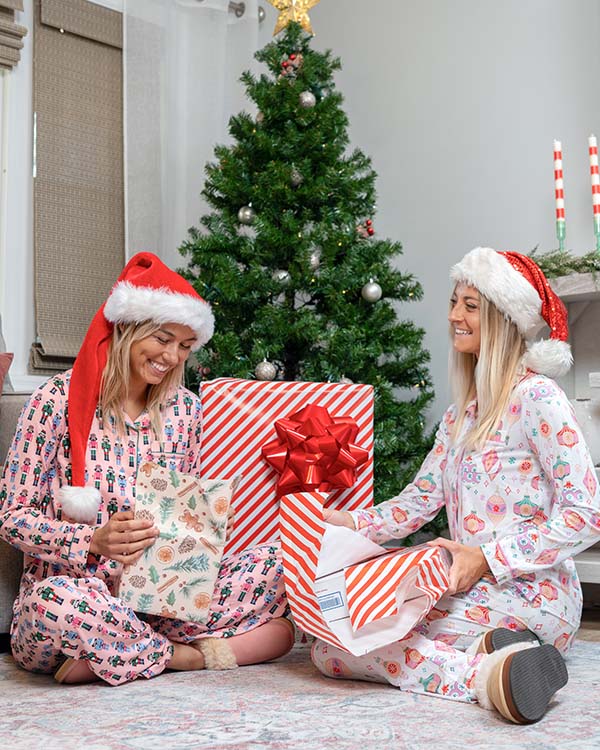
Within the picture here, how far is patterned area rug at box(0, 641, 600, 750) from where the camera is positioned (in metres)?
1.32

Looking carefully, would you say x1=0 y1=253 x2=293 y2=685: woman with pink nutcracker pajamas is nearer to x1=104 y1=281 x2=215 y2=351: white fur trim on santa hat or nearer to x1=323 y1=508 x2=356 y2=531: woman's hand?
x1=104 y1=281 x2=215 y2=351: white fur trim on santa hat

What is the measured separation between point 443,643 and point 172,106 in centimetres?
235

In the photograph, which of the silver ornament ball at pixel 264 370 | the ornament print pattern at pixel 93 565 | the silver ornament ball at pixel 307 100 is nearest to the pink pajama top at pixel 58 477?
the ornament print pattern at pixel 93 565

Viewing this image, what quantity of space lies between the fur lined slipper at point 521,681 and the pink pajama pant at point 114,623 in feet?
2.03

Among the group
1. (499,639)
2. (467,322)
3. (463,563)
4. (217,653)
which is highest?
(467,322)

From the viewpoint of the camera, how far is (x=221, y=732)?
1369 mm

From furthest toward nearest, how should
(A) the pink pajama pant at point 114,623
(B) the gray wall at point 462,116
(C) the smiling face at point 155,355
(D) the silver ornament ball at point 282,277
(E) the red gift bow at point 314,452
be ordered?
(B) the gray wall at point 462,116, (D) the silver ornament ball at point 282,277, (E) the red gift bow at point 314,452, (C) the smiling face at point 155,355, (A) the pink pajama pant at point 114,623

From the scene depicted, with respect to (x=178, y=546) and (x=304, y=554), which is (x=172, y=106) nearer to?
(x=178, y=546)

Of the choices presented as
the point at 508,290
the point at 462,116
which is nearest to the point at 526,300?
the point at 508,290

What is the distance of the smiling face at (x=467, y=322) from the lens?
186cm

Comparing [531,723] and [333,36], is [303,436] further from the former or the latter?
[333,36]

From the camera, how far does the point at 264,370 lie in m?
2.62

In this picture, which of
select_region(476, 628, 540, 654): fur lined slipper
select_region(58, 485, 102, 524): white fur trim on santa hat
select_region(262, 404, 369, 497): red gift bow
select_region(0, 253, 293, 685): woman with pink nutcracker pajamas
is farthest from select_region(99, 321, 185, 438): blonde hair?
select_region(476, 628, 540, 654): fur lined slipper

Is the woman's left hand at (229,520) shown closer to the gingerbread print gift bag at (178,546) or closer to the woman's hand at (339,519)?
the gingerbread print gift bag at (178,546)
